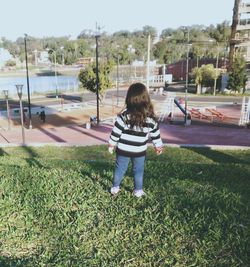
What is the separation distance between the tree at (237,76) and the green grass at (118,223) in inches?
1804

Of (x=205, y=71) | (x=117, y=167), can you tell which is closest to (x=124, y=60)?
(x=205, y=71)

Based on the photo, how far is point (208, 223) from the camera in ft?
12.5

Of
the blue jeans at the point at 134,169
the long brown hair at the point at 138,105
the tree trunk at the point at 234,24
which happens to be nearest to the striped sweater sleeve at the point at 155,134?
the long brown hair at the point at 138,105

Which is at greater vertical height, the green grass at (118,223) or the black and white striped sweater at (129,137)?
the black and white striped sweater at (129,137)

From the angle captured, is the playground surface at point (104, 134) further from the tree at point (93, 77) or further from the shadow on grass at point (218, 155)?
the tree at point (93, 77)

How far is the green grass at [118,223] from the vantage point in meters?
3.36

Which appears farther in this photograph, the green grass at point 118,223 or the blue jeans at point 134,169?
the blue jeans at point 134,169

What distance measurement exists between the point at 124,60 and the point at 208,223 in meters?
118

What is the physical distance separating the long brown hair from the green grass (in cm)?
102

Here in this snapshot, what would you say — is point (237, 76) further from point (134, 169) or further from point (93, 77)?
point (134, 169)

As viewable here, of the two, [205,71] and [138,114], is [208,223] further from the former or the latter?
[205,71]

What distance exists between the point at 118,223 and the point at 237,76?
159 feet

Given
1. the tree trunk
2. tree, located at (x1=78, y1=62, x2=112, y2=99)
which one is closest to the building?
the tree trunk

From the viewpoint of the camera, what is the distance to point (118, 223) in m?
3.99
